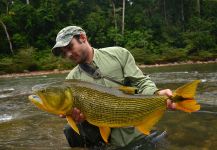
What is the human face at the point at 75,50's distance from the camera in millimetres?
4562

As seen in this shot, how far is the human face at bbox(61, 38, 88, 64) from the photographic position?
4.56 meters

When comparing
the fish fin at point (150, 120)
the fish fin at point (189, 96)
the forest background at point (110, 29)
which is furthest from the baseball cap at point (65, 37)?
the forest background at point (110, 29)

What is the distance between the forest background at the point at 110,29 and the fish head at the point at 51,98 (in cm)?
2933

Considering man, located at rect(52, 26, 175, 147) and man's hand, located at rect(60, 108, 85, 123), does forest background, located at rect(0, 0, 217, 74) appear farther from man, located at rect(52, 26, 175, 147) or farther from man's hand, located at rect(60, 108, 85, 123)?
man's hand, located at rect(60, 108, 85, 123)

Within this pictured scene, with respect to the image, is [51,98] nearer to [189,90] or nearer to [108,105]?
[108,105]

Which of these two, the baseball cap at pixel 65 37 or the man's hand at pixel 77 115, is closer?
the man's hand at pixel 77 115

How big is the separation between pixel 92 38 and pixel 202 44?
11.9m

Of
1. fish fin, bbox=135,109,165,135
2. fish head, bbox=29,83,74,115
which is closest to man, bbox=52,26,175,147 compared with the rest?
fish fin, bbox=135,109,165,135

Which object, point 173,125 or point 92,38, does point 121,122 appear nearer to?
point 173,125

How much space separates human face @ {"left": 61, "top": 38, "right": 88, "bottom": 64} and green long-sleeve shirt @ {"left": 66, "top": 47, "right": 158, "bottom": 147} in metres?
0.32

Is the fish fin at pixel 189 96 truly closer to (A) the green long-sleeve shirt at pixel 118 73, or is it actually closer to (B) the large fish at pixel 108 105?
(B) the large fish at pixel 108 105

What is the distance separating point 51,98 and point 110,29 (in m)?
40.5

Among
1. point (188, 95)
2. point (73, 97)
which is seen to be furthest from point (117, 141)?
point (188, 95)

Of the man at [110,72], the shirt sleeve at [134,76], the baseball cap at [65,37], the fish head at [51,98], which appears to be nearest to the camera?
the fish head at [51,98]
